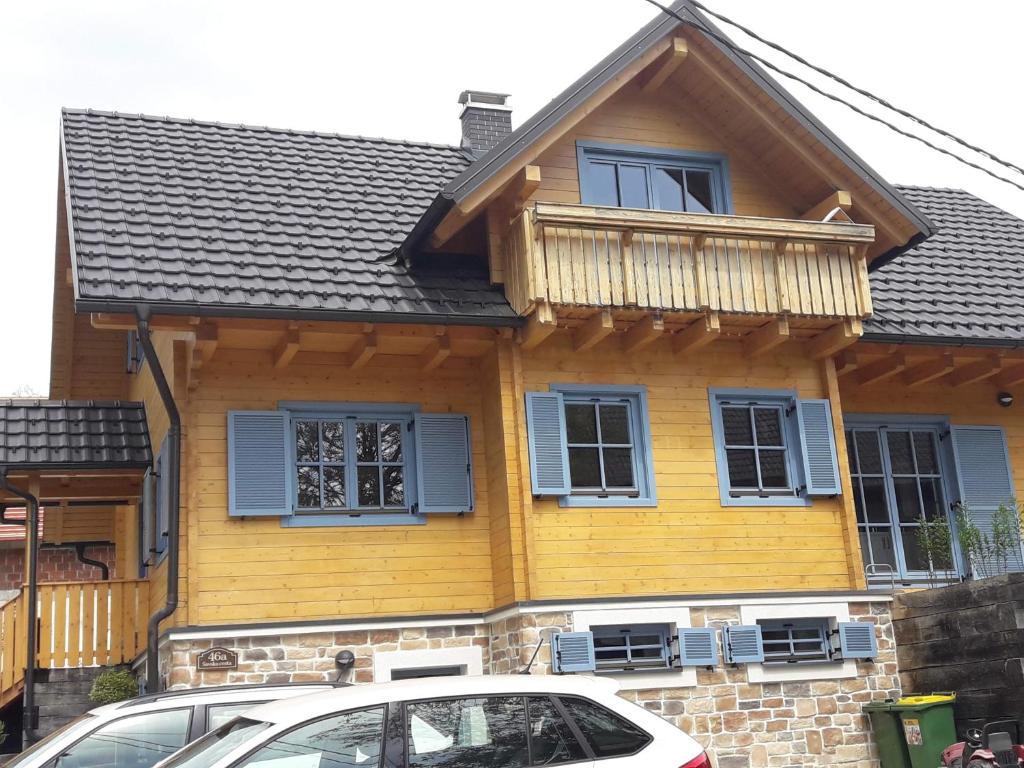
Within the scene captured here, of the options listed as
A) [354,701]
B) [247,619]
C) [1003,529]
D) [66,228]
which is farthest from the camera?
[66,228]

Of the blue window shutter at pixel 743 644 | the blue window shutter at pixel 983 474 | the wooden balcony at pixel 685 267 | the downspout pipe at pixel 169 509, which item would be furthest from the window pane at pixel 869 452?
the downspout pipe at pixel 169 509

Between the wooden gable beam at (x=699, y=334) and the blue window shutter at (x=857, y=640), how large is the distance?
Result: 3446mm

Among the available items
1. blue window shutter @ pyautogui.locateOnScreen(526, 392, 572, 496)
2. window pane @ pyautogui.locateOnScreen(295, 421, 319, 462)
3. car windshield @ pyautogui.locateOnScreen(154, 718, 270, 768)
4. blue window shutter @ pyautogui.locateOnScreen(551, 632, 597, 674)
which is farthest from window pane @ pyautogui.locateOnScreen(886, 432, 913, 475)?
car windshield @ pyautogui.locateOnScreen(154, 718, 270, 768)

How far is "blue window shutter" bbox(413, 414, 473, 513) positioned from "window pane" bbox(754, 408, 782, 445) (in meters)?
3.40

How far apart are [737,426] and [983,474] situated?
412 cm

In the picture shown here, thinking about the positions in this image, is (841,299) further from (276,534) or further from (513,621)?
(276,534)

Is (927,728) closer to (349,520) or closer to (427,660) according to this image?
(427,660)

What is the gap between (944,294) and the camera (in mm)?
16359

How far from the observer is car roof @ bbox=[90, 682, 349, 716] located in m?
9.10

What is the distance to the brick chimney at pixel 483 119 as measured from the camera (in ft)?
58.7

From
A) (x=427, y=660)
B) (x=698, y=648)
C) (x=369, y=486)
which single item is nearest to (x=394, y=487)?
(x=369, y=486)

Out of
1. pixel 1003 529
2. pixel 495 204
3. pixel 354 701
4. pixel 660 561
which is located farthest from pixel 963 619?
pixel 354 701

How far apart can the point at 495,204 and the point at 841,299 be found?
403cm

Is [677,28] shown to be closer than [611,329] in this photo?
No
